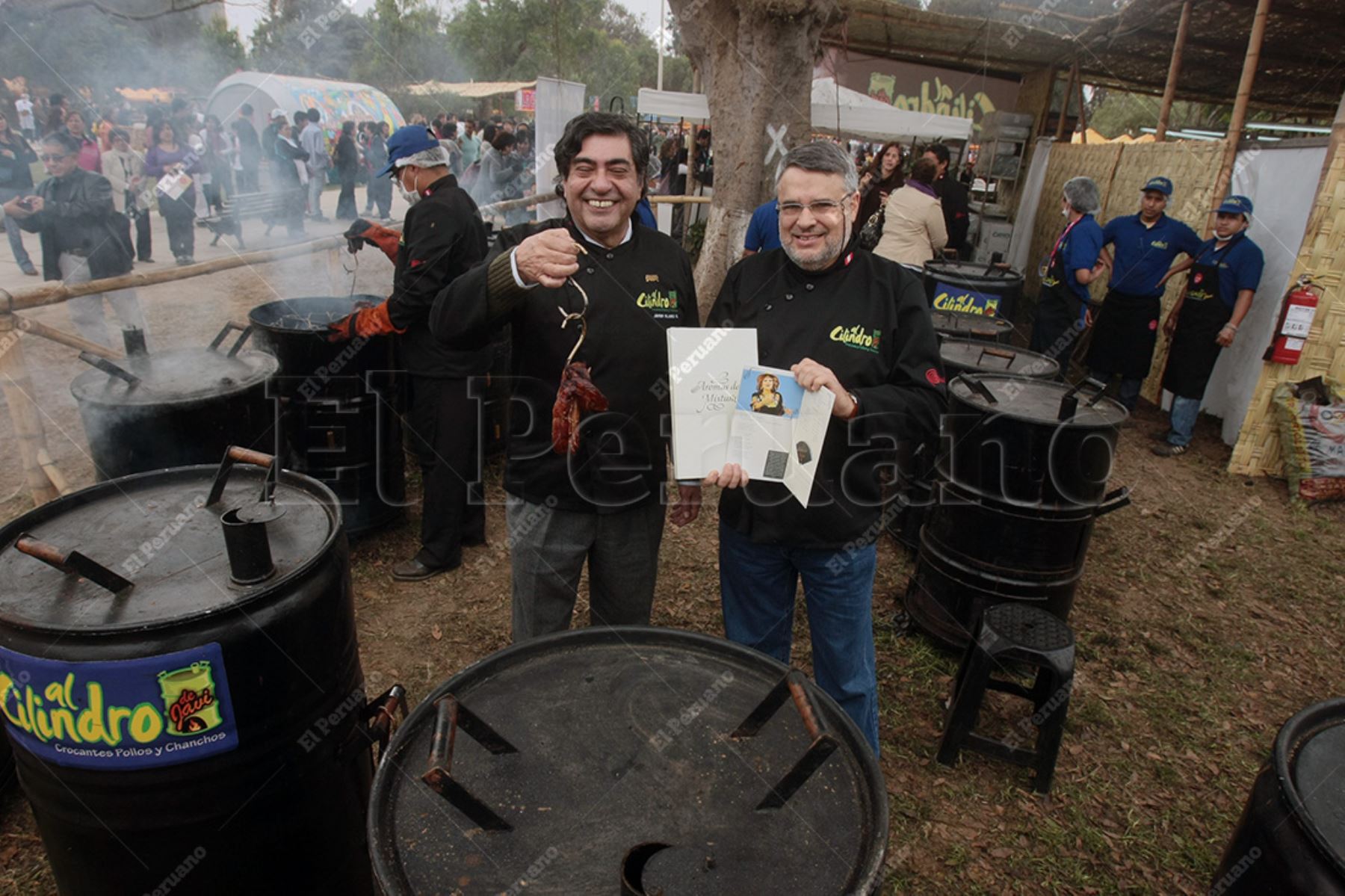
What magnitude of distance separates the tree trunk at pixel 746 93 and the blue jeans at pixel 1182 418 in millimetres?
4459

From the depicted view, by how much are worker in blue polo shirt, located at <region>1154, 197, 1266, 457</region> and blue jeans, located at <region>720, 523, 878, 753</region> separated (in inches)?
224

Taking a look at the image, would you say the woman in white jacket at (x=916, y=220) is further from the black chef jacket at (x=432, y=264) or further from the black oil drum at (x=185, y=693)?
the black oil drum at (x=185, y=693)

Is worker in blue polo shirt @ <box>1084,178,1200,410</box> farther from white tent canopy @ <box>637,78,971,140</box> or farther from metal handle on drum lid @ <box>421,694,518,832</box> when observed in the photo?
metal handle on drum lid @ <box>421,694,518,832</box>

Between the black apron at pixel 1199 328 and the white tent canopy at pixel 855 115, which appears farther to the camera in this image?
the white tent canopy at pixel 855 115

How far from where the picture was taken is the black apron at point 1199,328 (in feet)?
21.4

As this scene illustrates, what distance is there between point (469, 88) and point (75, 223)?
3009cm

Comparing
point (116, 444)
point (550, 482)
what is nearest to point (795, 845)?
point (550, 482)

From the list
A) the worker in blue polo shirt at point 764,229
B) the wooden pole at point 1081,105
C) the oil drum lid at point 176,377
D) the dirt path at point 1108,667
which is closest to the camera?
the dirt path at point 1108,667

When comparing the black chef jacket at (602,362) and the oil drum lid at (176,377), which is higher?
the black chef jacket at (602,362)

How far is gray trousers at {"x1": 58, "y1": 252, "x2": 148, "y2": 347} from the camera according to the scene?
22.1ft

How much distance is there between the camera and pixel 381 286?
31.9 ft

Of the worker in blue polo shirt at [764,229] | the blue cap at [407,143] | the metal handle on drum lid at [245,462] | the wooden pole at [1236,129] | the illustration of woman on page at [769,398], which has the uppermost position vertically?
the wooden pole at [1236,129]

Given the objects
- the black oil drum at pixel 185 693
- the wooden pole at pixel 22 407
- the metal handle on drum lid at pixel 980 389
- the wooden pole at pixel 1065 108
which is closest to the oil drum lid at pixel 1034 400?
the metal handle on drum lid at pixel 980 389

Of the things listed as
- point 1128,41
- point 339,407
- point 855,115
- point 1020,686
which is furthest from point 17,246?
point 1128,41
